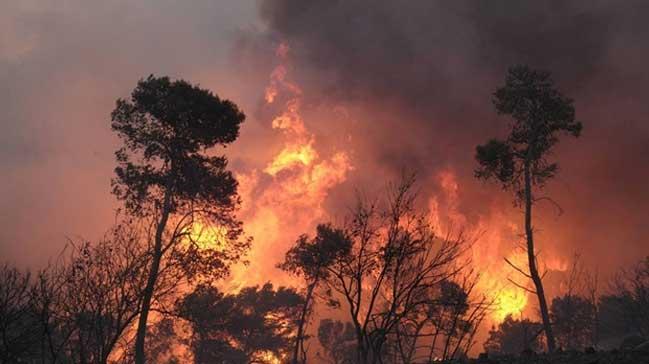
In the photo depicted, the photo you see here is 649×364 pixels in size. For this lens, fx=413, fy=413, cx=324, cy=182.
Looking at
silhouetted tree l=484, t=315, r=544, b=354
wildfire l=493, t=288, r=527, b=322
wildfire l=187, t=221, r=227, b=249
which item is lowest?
silhouetted tree l=484, t=315, r=544, b=354

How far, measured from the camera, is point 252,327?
47812 millimetres

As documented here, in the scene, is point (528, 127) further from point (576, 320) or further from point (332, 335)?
point (332, 335)

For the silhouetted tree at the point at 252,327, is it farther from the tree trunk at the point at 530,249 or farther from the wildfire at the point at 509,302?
the tree trunk at the point at 530,249

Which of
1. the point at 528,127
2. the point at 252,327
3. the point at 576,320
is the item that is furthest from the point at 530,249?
the point at 576,320

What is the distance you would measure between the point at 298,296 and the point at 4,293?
44.3 metres

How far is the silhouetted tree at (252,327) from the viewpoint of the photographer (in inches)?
1780

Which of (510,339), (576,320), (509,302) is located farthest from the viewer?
(510,339)

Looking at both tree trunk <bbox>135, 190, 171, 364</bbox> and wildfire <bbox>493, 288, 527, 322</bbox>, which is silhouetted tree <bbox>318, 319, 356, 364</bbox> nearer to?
wildfire <bbox>493, 288, 527, 322</bbox>

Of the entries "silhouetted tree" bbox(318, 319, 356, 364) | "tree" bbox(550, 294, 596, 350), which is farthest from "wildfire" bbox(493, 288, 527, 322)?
"silhouetted tree" bbox(318, 319, 356, 364)

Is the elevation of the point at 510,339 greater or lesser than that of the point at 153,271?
lesser

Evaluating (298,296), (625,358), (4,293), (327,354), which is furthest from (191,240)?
(327,354)

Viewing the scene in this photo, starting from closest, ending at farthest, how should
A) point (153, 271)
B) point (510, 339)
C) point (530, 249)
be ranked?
point (153, 271)
point (530, 249)
point (510, 339)

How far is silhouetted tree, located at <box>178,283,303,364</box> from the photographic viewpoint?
4522 cm

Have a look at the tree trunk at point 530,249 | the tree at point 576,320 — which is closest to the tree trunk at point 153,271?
the tree trunk at point 530,249
